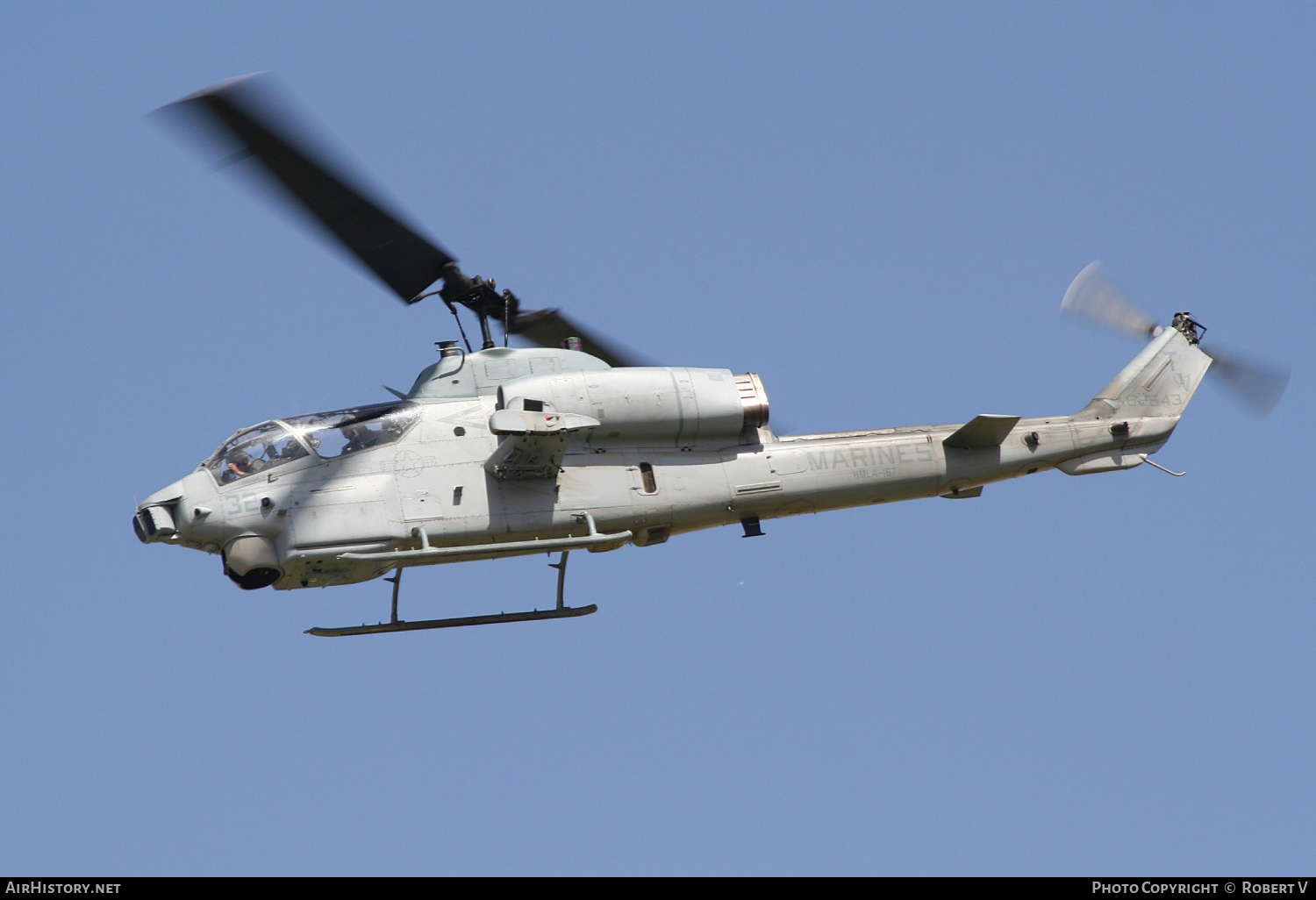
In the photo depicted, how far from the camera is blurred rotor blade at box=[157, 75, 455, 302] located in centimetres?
1101

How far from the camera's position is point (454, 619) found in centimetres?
1395

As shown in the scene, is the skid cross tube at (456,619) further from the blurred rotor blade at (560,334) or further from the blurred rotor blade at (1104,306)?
the blurred rotor blade at (1104,306)

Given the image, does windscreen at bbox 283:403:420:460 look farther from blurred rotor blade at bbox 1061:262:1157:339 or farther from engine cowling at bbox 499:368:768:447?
blurred rotor blade at bbox 1061:262:1157:339

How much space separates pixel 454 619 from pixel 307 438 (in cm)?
237

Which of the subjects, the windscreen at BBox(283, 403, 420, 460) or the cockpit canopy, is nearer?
the cockpit canopy

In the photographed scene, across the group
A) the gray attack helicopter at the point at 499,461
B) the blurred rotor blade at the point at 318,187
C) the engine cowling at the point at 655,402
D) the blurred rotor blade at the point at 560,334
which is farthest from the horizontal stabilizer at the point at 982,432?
the blurred rotor blade at the point at 318,187

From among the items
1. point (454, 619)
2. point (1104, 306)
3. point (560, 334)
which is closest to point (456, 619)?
point (454, 619)

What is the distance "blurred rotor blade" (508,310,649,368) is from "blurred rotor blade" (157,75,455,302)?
1.77 metres

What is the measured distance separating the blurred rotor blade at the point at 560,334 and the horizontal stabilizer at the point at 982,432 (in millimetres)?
3782

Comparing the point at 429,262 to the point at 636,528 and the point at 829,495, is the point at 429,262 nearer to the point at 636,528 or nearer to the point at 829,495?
the point at 636,528

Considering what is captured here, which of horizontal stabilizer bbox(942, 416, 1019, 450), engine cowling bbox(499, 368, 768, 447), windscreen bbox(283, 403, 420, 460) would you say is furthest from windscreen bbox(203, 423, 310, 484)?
horizontal stabilizer bbox(942, 416, 1019, 450)

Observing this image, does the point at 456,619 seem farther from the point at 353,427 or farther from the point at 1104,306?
the point at 1104,306

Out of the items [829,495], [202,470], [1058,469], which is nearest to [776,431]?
[829,495]
